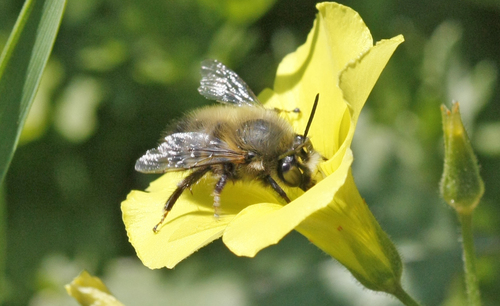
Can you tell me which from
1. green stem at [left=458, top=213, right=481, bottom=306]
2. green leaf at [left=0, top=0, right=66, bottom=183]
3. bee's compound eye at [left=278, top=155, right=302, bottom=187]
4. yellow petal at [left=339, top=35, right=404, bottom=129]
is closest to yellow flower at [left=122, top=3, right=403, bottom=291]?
yellow petal at [left=339, top=35, right=404, bottom=129]

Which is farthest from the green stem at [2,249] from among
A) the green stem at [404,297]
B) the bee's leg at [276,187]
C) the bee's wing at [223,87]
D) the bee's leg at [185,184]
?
the green stem at [404,297]

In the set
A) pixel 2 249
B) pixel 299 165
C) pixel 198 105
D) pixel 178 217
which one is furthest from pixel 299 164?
pixel 2 249

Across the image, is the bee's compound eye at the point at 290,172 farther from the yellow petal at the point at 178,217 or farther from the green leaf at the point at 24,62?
the green leaf at the point at 24,62

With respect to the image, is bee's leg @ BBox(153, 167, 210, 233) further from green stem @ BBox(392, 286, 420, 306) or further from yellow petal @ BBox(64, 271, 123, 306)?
green stem @ BBox(392, 286, 420, 306)

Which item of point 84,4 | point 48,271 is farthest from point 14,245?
point 84,4

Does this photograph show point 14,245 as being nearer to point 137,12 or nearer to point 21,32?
point 137,12

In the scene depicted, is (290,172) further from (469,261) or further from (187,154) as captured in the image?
(469,261)
